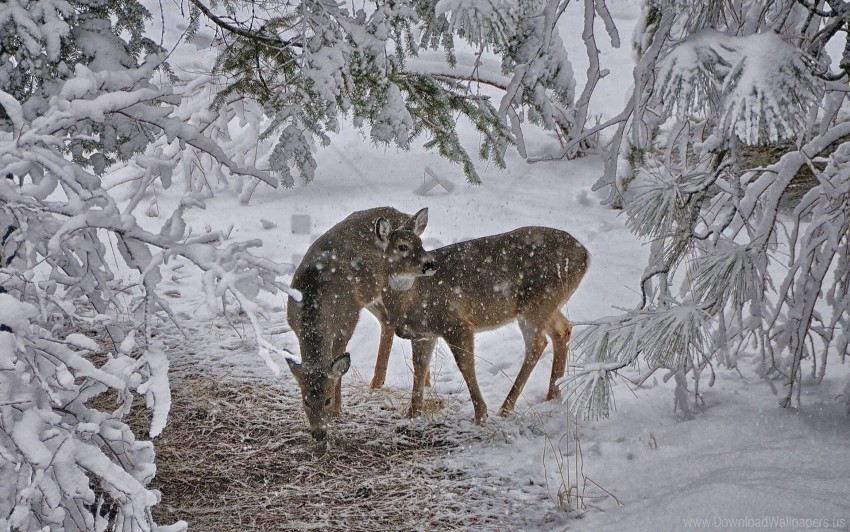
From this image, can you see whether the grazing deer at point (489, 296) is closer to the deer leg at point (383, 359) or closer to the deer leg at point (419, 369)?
the deer leg at point (419, 369)

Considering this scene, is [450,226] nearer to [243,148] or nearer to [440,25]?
[243,148]

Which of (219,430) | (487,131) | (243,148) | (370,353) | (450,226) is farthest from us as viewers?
(243,148)

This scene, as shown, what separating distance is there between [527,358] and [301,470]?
6.38 feet

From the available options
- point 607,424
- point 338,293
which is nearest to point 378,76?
point 338,293

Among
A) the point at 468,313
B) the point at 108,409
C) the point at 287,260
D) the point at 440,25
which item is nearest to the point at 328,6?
the point at 440,25

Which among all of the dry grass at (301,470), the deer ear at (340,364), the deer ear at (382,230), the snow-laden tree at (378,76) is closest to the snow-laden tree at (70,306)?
the snow-laden tree at (378,76)

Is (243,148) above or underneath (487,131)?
underneath

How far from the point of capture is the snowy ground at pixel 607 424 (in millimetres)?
3178

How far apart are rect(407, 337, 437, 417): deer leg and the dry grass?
0.46 feet

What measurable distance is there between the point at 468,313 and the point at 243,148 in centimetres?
604

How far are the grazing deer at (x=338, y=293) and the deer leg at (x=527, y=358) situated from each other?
1.09 meters

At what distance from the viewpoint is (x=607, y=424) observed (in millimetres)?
4559

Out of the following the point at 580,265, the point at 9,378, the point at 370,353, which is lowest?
the point at 370,353

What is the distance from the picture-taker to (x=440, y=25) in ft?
11.5
